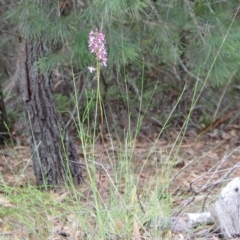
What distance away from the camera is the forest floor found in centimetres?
416

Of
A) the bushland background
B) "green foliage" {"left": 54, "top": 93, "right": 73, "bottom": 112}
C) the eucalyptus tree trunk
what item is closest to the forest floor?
the bushland background

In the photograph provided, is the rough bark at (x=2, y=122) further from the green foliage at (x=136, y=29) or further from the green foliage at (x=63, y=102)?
the green foliage at (x=136, y=29)

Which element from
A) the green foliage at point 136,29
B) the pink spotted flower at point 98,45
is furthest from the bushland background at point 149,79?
the pink spotted flower at point 98,45

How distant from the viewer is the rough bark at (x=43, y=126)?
17.0ft

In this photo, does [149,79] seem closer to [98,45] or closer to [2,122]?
[2,122]

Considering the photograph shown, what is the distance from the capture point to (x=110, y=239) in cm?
374

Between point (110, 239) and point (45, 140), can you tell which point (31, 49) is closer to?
point (45, 140)

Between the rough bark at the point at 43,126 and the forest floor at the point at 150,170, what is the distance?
148 mm

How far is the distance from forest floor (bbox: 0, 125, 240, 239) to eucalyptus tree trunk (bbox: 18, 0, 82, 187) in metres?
0.15

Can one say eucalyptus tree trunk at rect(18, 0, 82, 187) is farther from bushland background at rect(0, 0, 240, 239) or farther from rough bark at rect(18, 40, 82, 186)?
bushland background at rect(0, 0, 240, 239)

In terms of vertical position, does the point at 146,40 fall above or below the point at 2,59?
above

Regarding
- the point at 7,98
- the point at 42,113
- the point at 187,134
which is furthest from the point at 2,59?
the point at 42,113

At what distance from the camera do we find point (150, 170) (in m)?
6.03

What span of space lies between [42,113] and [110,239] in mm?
1879
